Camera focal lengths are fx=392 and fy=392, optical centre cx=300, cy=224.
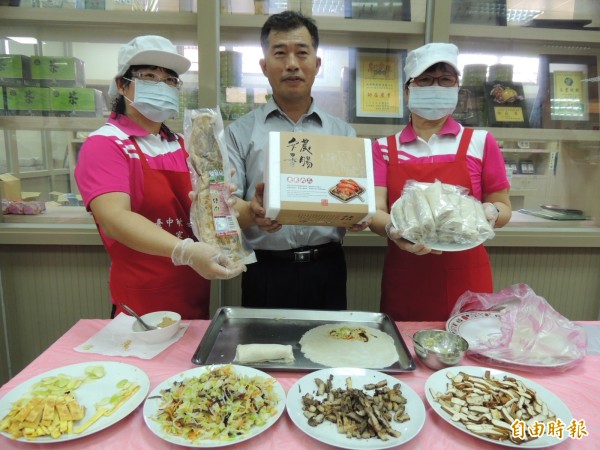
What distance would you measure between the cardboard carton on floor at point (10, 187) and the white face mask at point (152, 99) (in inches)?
58.4

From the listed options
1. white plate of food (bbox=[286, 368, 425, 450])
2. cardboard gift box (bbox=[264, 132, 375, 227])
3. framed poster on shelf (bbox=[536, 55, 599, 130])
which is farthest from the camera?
framed poster on shelf (bbox=[536, 55, 599, 130])

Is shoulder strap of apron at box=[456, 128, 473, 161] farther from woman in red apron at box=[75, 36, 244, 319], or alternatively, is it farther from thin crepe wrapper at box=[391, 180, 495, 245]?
woman in red apron at box=[75, 36, 244, 319]

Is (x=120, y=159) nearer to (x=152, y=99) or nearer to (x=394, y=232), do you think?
(x=152, y=99)

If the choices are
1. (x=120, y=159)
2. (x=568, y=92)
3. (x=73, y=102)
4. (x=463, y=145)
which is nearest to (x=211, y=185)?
(x=120, y=159)

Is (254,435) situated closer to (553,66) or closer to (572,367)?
(572,367)

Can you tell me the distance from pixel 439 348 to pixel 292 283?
2.69 ft

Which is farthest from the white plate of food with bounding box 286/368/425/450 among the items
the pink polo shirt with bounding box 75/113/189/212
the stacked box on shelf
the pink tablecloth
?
the stacked box on shelf

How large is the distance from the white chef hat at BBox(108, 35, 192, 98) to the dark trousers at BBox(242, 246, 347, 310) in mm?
973

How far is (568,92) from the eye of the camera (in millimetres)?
2727

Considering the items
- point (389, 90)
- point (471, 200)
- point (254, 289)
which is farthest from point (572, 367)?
point (389, 90)

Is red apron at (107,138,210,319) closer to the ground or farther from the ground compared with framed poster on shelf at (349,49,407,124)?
closer to the ground

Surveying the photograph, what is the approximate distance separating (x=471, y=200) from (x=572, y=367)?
25.2 inches

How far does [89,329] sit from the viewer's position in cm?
142

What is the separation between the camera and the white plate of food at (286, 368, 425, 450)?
0.88 meters
